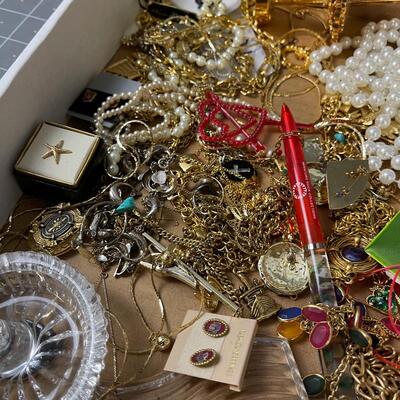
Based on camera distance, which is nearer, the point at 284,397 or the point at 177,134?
the point at 284,397

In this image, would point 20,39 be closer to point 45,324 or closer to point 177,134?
point 177,134

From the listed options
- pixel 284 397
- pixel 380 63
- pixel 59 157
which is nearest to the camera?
pixel 284 397

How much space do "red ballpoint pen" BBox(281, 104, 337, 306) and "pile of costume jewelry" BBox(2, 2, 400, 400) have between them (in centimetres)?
2

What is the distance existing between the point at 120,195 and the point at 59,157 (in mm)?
94

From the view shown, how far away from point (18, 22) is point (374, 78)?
51cm

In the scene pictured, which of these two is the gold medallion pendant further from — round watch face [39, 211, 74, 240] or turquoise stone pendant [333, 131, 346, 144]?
turquoise stone pendant [333, 131, 346, 144]

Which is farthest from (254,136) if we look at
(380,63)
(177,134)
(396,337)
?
(396,337)

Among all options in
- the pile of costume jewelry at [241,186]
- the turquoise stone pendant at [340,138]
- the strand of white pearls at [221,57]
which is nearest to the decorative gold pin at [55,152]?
the pile of costume jewelry at [241,186]

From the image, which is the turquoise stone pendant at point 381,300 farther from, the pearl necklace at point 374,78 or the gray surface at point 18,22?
the gray surface at point 18,22

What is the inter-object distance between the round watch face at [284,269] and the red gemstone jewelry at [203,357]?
118 mm

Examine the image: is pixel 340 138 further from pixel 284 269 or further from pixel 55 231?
pixel 55 231

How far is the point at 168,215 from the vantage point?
0.78 m

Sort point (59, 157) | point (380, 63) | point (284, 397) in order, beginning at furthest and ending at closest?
point (380, 63) → point (59, 157) → point (284, 397)

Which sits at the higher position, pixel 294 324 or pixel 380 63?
pixel 380 63
